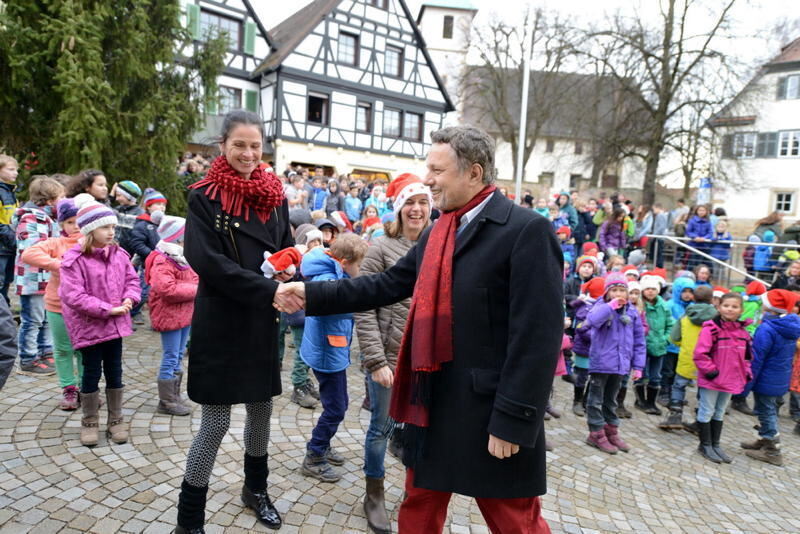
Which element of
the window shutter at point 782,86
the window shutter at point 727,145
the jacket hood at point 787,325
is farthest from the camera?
the window shutter at point 782,86

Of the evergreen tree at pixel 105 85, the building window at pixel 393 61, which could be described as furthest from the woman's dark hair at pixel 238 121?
the building window at pixel 393 61

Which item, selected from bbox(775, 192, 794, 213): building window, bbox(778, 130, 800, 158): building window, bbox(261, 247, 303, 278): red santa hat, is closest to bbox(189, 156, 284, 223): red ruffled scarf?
bbox(261, 247, 303, 278): red santa hat

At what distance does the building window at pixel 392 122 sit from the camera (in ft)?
90.5

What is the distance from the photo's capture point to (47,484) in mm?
3342

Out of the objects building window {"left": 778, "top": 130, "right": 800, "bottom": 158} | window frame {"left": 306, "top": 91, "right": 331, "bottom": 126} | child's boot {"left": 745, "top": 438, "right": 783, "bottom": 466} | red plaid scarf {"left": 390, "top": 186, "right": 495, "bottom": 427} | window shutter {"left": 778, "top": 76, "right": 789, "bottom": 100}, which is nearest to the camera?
red plaid scarf {"left": 390, "top": 186, "right": 495, "bottom": 427}

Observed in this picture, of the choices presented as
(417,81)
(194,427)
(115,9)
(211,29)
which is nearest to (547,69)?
(417,81)

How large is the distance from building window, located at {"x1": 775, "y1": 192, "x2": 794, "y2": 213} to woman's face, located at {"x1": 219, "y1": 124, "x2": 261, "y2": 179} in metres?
37.9

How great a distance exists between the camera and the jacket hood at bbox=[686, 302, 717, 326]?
624cm

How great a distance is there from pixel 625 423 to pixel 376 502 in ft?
13.7

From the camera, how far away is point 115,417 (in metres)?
4.06

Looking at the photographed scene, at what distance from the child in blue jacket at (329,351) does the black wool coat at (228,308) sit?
0.82 metres

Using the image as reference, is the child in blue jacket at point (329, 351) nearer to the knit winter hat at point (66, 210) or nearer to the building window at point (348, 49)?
the knit winter hat at point (66, 210)

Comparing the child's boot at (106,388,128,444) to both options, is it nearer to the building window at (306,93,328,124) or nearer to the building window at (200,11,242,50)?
the building window at (200,11,242,50)

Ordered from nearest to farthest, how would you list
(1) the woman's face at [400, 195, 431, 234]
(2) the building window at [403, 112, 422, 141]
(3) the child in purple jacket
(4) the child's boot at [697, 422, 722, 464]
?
(1) the woman's face at [400, 195, 431, 234] < (3) the child in purple jacket < (4) the child's boot at [697, 422, 722, 464] < (2) the building window at [403, 112, 422, 141]
